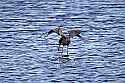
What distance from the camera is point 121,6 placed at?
2316 mm

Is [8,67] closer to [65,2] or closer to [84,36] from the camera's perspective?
[84,36]

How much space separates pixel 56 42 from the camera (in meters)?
1.96

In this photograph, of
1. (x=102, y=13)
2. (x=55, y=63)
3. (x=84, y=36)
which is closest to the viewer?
(x=55, y=63)

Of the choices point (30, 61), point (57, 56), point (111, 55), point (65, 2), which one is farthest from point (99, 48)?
point (65, 2)

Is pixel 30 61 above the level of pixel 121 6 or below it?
below

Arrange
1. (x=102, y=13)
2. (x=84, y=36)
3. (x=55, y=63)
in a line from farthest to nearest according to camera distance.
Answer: (x=102, y=13)
(x=84, y=36)
(x=55, y=63)

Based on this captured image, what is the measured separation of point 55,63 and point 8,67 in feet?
0.67

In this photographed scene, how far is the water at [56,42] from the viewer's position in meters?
1.83

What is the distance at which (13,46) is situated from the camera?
1987 millimetres

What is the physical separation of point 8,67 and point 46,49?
193 mm

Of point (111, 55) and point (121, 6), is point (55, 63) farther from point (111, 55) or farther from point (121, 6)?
point (121, 6)

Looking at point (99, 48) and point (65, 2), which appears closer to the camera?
point (99, 48)

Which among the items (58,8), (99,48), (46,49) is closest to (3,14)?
(58,8)

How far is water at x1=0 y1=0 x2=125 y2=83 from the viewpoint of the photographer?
183 centimetres
